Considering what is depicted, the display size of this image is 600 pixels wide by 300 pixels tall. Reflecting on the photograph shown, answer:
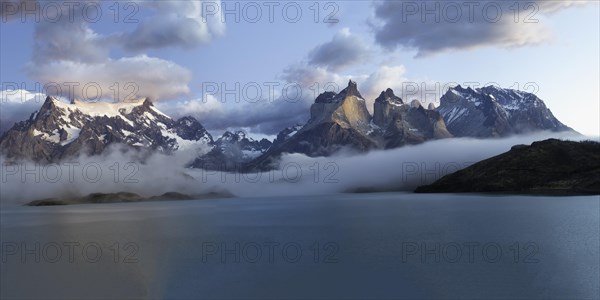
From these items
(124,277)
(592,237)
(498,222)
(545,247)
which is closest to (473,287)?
(545,247)

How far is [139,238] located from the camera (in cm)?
15850

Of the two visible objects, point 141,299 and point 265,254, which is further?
point 265,254

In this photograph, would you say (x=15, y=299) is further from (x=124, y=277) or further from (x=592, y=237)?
(x=592, y=237)

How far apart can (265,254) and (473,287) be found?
175 feet

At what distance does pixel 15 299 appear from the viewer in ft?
244

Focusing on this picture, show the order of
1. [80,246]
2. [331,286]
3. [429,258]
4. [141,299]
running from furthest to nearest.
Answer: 1. [80,246]
2. [429,258]
3. [331,286]
4. [141,299]

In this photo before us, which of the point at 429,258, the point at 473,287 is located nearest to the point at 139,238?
the point at 429,258

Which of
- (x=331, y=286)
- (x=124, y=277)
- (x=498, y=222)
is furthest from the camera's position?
(x=498, y=222)

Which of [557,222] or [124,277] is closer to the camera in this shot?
[124,277]

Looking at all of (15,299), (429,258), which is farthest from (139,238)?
(429,258)

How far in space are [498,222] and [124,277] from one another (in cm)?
13463

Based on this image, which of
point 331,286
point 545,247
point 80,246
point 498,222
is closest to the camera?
point 331,286

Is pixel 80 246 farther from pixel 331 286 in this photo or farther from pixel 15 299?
pixel 331 286

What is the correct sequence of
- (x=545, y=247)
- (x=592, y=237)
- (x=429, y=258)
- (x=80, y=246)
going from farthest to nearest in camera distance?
(x=80, y=246)
(x=592, y=237)
(x=545, y=247)
(x=429, y=258)
